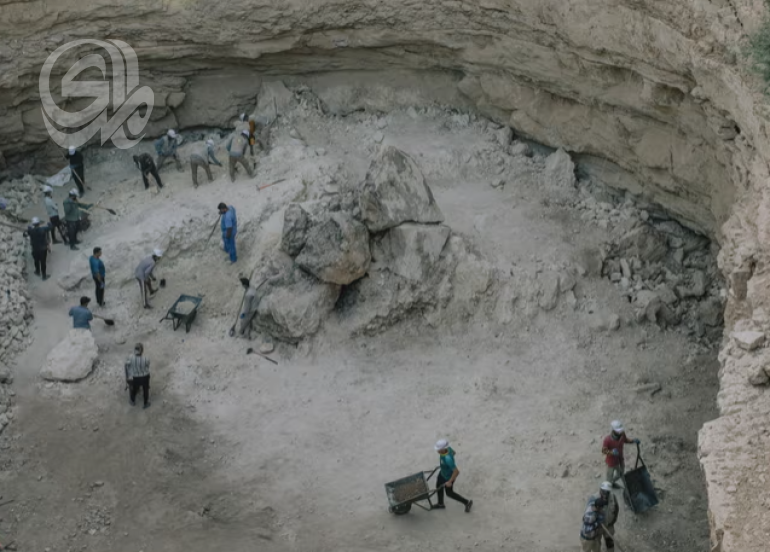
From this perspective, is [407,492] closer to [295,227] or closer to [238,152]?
[295,227]

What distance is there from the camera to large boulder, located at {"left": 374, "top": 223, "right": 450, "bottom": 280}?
19172 millimetres

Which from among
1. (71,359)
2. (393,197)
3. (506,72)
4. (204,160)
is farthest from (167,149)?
(506,72)

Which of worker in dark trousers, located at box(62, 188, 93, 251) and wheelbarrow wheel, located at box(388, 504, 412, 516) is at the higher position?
worker in dark trousers, located at box(62, 188, 93, 251)

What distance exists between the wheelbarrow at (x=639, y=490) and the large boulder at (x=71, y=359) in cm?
903

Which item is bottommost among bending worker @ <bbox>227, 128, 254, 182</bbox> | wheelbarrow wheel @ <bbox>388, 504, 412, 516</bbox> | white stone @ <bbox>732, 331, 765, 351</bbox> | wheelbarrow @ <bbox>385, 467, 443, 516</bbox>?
wheelbarrow wheel @ <bbox>388, 504, 412, 516</bbox>

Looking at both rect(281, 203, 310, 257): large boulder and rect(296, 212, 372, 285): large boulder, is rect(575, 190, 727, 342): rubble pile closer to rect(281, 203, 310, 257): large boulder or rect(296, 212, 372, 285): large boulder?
rect(296, 212, 372, 285): large boulder

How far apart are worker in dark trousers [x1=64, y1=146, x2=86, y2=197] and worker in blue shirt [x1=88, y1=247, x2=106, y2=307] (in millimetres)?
3385

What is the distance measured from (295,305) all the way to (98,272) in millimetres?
3579

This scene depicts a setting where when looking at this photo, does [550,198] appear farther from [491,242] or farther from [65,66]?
[65,66]

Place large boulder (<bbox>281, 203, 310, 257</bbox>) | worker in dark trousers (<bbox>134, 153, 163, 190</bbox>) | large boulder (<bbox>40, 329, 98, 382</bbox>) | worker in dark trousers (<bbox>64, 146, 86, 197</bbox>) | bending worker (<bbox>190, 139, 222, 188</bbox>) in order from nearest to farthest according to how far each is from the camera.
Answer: large boulder (<bbox>40, 329, 98, 382</bbox>)
large boulder (<bbox>281, 203, 310, 257</bbox>)
bending worker (<bbox>190, 139, 222, 188</bbox>)
worker in dark trousers (<bbox>134, 153, 163, 190</bbox>)
worker in dark trousers (<bbox>64, 146, 86, 197</bbox>)

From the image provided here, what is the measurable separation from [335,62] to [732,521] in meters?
15.5

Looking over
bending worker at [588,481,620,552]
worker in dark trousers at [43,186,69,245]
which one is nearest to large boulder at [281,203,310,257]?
worker in dark trousers at [43,186,69,245]

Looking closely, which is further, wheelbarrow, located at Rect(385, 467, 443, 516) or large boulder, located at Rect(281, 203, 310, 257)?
large boulder, located at Rect(281, 203, 310, 257)

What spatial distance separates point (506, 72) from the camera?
72.5 feet
